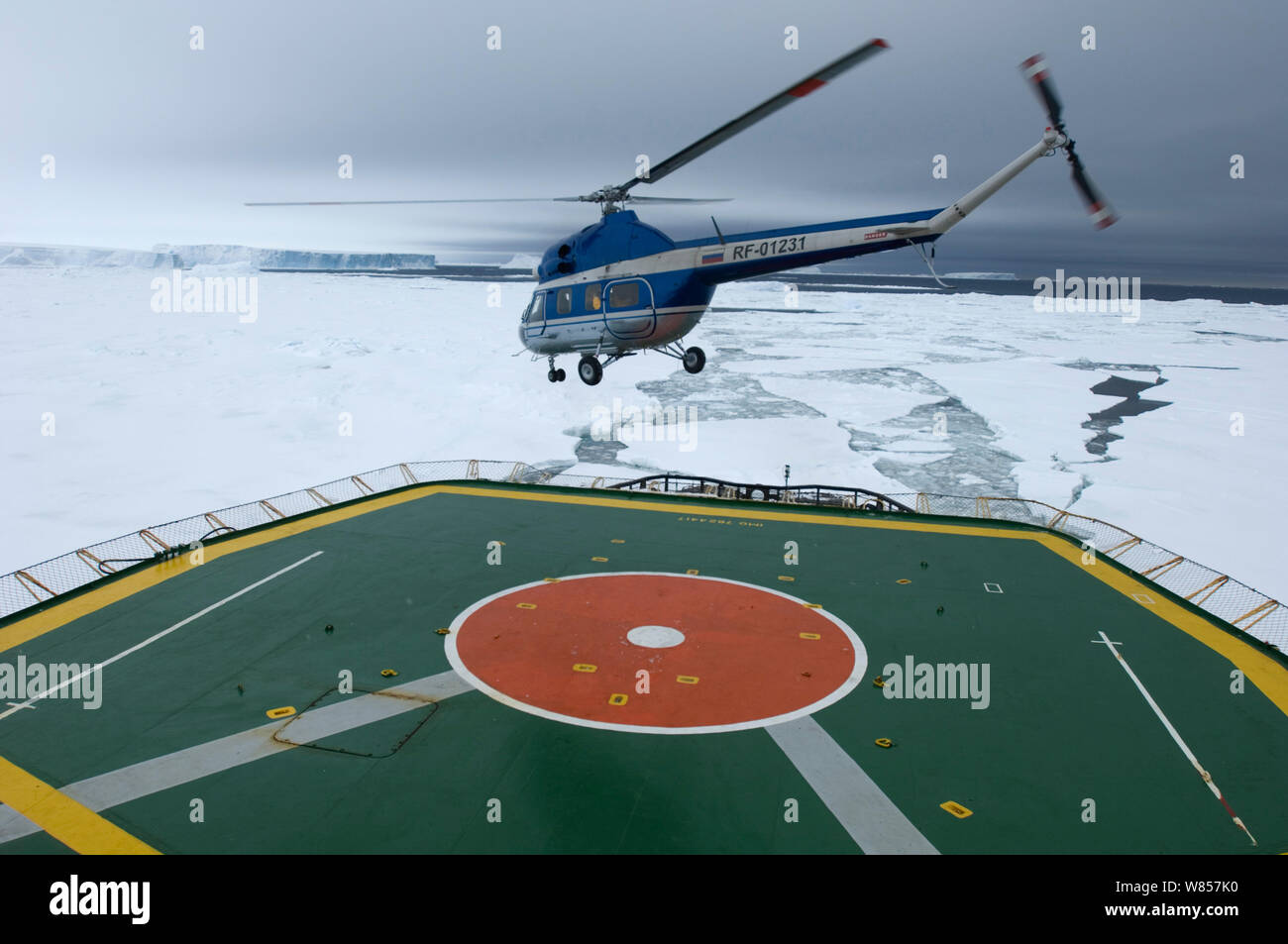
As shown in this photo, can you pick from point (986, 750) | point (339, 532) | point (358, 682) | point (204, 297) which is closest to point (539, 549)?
point (339, 532)

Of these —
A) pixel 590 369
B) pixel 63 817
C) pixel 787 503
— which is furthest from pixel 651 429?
pixel 63 817

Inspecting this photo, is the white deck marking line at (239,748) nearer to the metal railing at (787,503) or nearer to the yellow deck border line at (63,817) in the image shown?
the yellow deck border line at (63,817)

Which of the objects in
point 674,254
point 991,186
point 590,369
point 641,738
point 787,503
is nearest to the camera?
point 641,738

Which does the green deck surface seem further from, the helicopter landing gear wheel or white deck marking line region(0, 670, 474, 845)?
the helicopter landing gear wheel

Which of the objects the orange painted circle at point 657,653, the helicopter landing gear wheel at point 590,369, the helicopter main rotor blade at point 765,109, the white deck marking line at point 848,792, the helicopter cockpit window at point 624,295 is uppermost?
the helicopter main rotor blade at point 765,109

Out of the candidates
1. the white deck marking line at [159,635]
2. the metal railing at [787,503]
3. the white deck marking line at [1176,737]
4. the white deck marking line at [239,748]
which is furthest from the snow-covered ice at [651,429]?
Result: the white deck marking line at [239,748]

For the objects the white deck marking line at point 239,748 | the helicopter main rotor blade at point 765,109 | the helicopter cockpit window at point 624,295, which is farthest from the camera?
the helicopter cockpit window at point 624,295

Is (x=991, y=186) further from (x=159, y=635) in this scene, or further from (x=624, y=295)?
(x=159, y=635)
